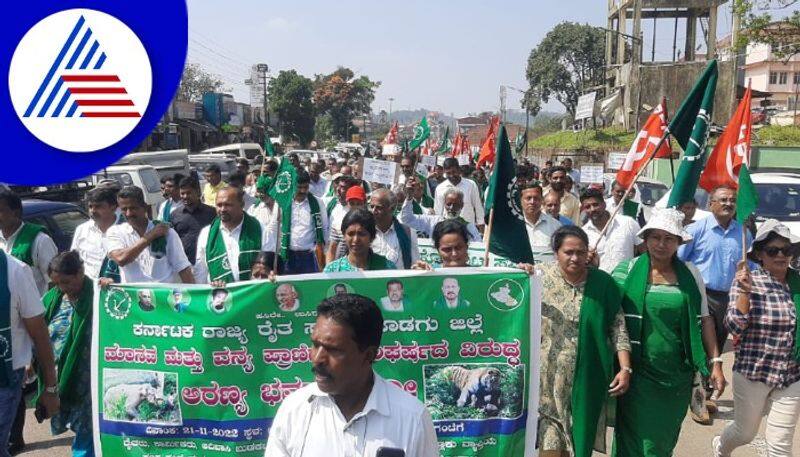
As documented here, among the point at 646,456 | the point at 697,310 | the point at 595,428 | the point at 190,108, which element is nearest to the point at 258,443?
the point at 595,428

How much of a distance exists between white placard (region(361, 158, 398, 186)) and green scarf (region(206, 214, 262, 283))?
229 inches

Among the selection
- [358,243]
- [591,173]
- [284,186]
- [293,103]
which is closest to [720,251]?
[358,243]

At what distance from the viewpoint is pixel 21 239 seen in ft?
17.4

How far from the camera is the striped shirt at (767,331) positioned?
4219 millimetres

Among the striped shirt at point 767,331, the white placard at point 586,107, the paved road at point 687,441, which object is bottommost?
the paved road at point 687,441

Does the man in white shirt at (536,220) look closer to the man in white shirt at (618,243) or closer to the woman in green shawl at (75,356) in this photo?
the man in white shirt at (618,243)

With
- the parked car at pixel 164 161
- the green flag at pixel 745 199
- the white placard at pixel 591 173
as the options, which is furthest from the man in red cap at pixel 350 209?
the parked car at pixel 164 161

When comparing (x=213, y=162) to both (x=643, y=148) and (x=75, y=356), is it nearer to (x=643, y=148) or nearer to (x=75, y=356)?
(x=643, y=148)

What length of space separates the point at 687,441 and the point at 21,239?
4903mm

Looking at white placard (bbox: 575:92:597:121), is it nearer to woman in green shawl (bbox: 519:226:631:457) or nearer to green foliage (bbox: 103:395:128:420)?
woman in green shawl (bbox: 519:226:631:457)

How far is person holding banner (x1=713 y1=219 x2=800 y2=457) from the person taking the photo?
4.22 metres

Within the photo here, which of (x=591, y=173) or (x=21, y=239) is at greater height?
(x=591, y=173)

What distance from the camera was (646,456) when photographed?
161 inches

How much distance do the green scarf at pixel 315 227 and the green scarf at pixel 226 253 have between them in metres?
1.74
